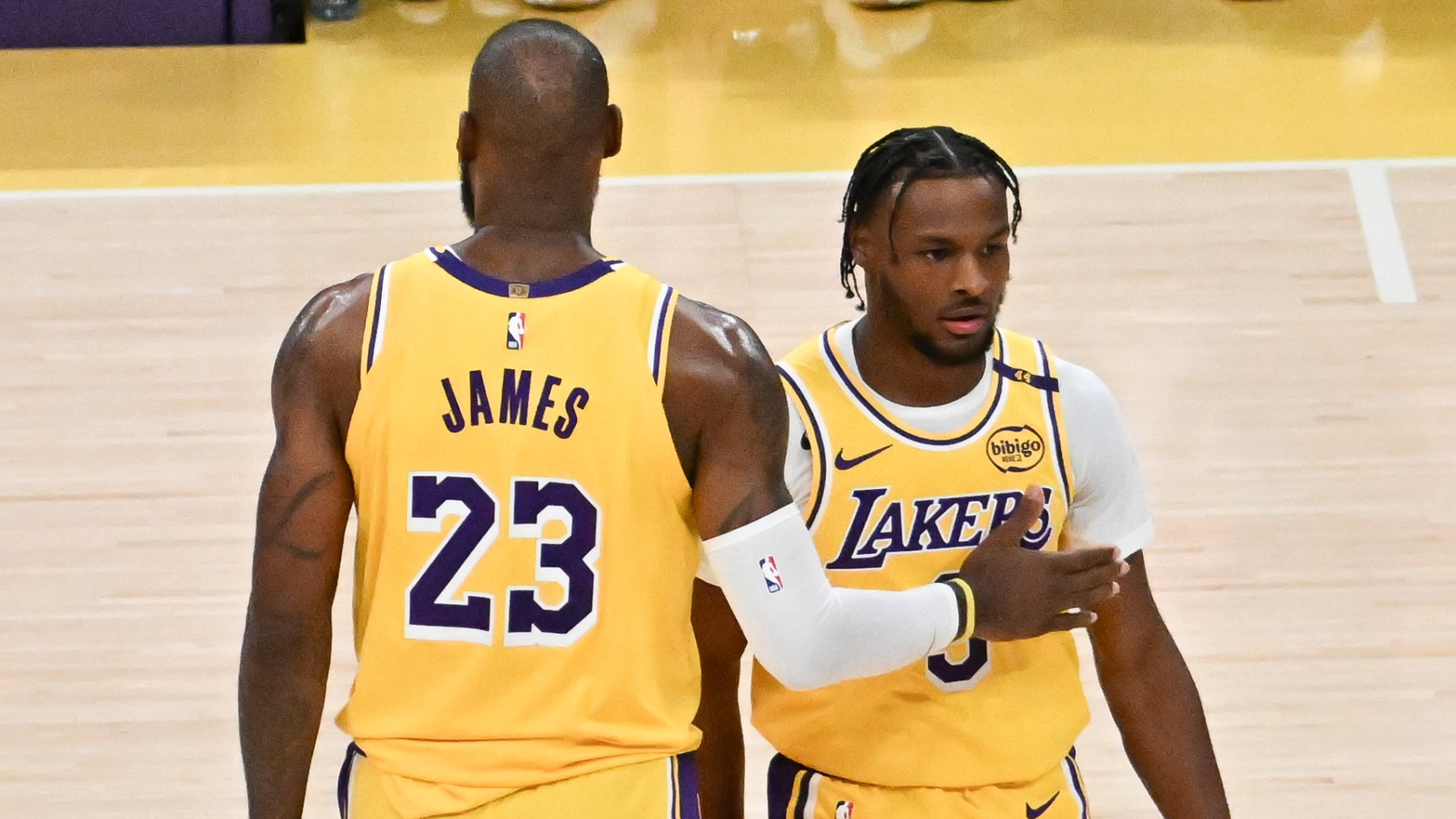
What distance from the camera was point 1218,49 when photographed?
313 inches

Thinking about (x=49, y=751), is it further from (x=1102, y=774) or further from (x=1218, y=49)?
(x=1218, y=49)

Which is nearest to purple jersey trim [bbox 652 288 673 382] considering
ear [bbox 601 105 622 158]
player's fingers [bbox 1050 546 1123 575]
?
ear [bbox 601 105 622 158]

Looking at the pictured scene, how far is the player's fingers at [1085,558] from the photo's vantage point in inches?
106

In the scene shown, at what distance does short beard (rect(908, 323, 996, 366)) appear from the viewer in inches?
111

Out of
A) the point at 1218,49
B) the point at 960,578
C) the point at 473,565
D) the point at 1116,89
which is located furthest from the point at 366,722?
the point at 1218,49

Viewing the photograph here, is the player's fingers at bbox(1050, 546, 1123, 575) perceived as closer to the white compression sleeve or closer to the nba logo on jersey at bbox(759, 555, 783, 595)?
the white compression sleeve

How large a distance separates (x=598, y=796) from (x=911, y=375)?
2.78 ft

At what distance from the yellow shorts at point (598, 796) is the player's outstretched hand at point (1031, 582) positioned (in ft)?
1.59

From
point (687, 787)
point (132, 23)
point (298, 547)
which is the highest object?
point (298, 547)

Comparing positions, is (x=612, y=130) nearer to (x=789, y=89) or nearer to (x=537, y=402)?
(x=537, y=402)

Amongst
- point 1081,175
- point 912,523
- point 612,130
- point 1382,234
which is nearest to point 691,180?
point 1081,175

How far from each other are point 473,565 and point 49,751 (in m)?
2.61

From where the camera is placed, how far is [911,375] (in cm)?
286

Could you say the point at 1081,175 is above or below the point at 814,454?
below
